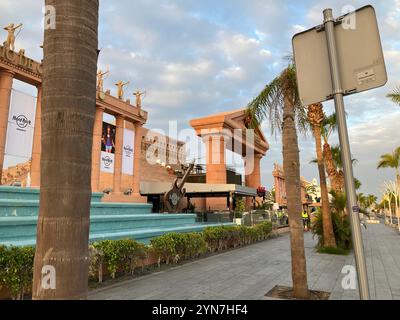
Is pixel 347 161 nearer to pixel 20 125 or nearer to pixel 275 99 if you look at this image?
pixel 275 99

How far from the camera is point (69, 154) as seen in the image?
2070 mm

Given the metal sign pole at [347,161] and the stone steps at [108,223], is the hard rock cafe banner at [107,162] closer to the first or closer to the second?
the stone steps at [108,223]

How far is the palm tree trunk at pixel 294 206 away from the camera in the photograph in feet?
21.7

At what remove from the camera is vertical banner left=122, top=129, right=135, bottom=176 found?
27.9 meters

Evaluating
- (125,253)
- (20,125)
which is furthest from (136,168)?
(125,253)

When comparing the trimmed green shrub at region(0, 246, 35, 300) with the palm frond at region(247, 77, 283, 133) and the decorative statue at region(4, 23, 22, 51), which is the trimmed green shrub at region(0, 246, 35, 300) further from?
the decorative statue at region(4, 23, 22, 51)

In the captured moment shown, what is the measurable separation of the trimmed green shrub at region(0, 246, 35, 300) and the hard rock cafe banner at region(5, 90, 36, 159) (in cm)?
1372

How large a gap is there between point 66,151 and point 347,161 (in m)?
1.94

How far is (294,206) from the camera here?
674 cm

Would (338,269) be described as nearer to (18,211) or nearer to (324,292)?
(324,292)

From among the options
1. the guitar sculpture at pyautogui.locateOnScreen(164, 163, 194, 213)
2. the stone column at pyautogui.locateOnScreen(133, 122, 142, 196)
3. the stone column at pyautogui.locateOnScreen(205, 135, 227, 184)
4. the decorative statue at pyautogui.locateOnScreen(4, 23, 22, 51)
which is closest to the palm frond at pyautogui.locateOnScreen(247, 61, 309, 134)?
the guitar sculpture at pyautogui.locateOnScreen(164, 163, 194, 213)

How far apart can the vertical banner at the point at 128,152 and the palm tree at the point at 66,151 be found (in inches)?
1028

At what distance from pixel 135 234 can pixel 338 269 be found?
669 centimetres
